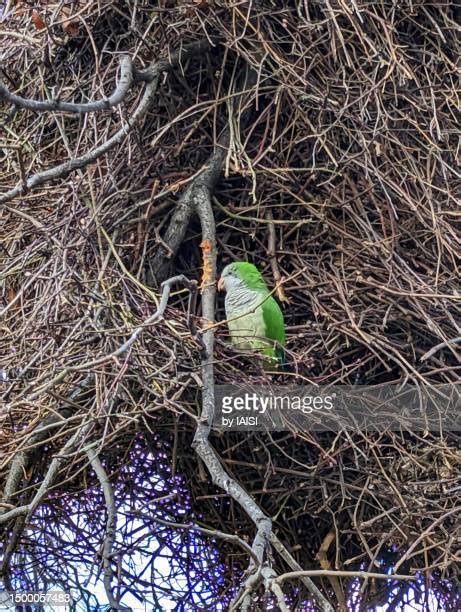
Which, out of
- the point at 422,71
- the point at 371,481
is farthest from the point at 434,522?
the point at 422,71

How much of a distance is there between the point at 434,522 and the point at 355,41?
1.25m

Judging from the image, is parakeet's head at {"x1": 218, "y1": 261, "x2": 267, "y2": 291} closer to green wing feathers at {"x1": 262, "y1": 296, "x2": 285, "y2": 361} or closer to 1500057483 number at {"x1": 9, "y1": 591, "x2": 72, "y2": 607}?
green wing feathers at {"x1": 262, "y1": 296, "x2": 285, "y2": 361}

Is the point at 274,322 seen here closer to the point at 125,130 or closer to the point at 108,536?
the point at 125,130

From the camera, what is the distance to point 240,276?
2.65 m

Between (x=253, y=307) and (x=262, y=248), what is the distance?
213 millimetres

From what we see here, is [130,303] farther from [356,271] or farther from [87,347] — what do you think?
[356,271]

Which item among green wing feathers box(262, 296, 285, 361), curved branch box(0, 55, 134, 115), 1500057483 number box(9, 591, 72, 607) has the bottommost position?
1500057483 number box(9, 591, 72, 607)

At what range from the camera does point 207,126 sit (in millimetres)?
2791

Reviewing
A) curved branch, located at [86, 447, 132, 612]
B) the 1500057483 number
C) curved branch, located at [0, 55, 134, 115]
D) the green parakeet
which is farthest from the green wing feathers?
the 1500057483 number

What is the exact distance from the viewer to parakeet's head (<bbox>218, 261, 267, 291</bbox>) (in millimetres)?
2634

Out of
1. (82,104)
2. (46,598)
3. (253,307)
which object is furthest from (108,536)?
(82,104)

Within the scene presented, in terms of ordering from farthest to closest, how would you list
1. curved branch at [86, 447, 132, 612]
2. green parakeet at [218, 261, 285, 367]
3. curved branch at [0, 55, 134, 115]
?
1. green parakeet at [218, 261, 285, 367]
2. curved branch at [86, 447, 132, 612]
3. curved branch at [0, 55, 134, 115]

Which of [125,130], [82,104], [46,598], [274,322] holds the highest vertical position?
[82,104]

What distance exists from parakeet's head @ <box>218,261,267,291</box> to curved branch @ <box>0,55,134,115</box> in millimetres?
557
